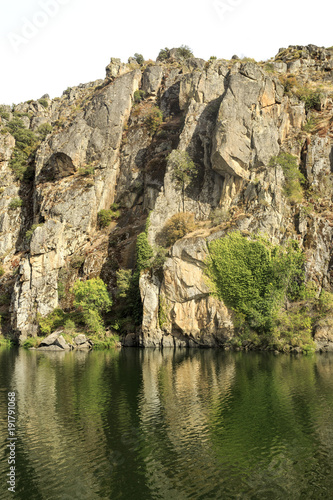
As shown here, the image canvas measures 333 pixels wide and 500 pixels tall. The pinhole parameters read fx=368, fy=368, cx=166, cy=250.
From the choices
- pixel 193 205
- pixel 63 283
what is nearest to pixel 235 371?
pixel 193 205

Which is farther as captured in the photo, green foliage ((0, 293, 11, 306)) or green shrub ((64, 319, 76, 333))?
green foliage ((0, 293, 11, 306))

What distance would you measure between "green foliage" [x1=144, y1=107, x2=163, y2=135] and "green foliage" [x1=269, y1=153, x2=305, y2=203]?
3232 cm

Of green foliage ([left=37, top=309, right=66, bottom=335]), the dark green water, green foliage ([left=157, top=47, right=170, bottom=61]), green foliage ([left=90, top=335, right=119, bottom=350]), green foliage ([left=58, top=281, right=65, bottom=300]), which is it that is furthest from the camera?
green foliage ([left=157, top=47, right=170, bottom=61])

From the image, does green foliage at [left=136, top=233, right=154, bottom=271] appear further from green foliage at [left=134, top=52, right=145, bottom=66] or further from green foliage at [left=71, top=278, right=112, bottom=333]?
green foliage at [left=134, top=52, right=145, bottom=66]

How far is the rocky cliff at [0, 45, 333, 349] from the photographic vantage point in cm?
5312

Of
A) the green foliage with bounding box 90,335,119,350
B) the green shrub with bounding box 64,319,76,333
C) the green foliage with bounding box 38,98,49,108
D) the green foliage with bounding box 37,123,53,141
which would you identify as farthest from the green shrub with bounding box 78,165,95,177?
the green foliage with bounding box 38,98,49,108

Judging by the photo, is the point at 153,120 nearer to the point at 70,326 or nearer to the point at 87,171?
the point at 87,171

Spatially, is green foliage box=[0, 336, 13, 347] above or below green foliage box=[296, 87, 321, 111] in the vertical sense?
below

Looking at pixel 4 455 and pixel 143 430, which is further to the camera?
pixel 143 430

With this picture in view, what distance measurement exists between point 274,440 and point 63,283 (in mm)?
55078

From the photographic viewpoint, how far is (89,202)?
7469 centimetres

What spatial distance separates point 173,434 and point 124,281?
41.5 metres

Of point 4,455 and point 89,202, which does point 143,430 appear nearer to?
point 4,455

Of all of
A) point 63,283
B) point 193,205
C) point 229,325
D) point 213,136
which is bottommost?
point 229,325
